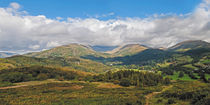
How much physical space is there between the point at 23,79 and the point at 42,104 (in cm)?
11842

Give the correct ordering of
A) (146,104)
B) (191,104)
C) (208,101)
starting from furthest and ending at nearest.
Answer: (146,104) → (191,104) → (208,101)

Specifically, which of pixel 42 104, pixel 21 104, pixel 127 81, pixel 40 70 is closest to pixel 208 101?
pixel 42 104

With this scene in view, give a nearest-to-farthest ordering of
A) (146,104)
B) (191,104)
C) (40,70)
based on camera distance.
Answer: (191,104) → (146,104) → (40,70)

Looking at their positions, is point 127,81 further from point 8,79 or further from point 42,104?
point 8,79

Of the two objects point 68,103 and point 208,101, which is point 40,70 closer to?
point 68,103

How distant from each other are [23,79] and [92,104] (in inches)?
5230

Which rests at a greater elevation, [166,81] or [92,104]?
[92,104]

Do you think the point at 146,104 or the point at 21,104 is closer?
the point at 146,104

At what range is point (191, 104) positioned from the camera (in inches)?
1538

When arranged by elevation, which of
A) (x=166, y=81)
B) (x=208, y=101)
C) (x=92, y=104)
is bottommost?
(x=166, y=81)

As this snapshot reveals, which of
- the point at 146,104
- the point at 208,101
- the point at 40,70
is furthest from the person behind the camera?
the point at 40,70

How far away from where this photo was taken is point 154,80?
149 metres

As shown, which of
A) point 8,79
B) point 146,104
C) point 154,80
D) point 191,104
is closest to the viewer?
point 191,104

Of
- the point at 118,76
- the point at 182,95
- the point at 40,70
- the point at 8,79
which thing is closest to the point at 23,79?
the point at 8,79
